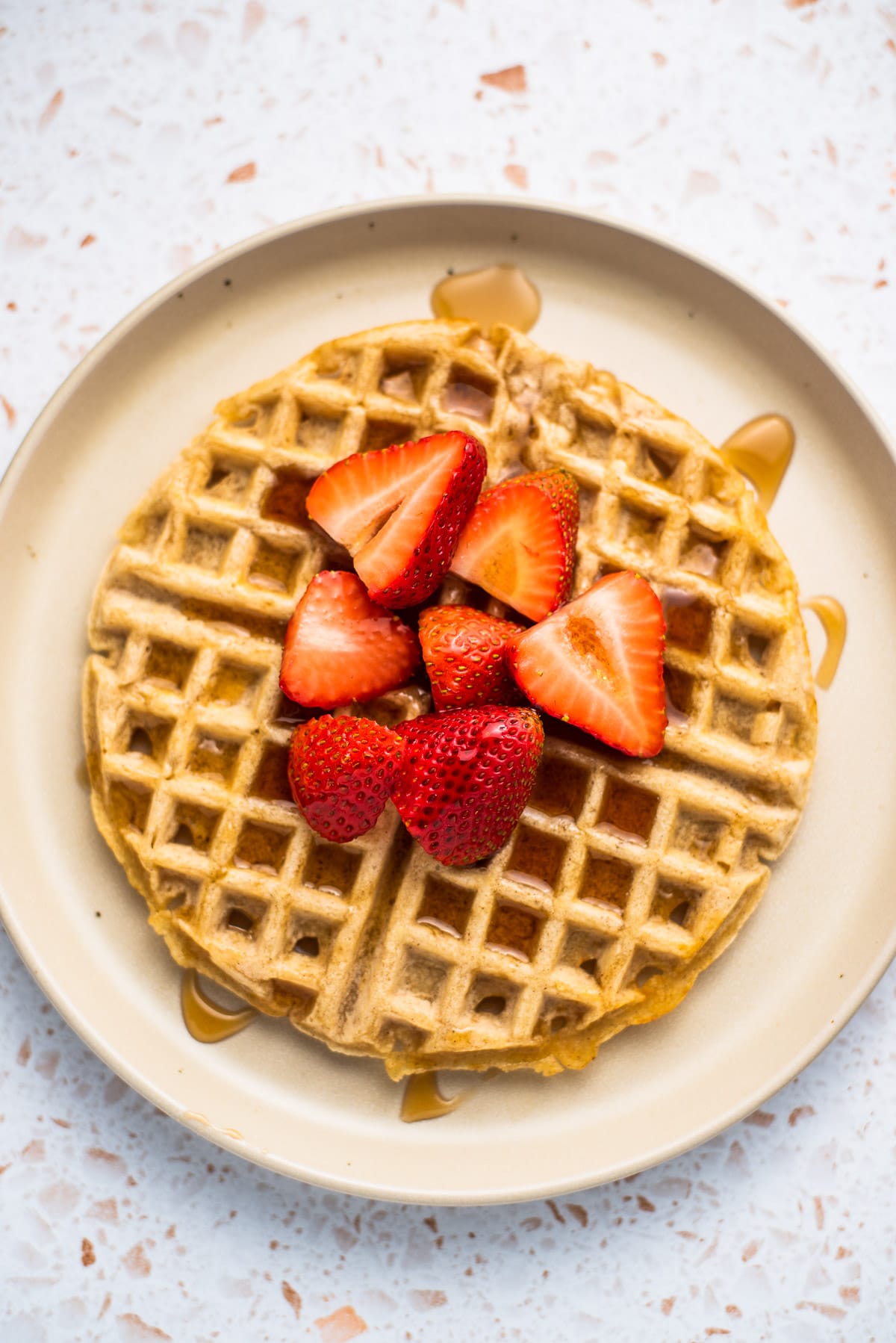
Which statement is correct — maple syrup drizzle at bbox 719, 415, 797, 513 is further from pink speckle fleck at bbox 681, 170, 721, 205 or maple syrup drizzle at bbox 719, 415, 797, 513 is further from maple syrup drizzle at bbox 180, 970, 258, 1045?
maple syrup drizzle at bbox 180, 970, 258, 1045

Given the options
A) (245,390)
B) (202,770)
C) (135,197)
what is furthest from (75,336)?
(202,770)

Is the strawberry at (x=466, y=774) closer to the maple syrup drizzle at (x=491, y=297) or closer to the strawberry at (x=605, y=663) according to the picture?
the strawberry at (x=605, y=663)

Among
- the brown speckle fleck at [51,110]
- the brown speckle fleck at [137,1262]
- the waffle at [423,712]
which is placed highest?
the brown speckle fleck at [51,110]

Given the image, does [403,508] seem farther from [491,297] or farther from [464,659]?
[491,297]

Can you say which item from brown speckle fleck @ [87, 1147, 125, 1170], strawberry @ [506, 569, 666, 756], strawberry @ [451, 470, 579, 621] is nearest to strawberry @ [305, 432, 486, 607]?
strawberry @ [451, 470, 579, 621]

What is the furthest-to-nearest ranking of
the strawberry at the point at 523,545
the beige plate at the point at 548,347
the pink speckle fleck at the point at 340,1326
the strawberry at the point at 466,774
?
the pink speckle fleck at the point at 340,1326
the beige plate at the point at 548,347
the strawberry at the point at 523,545
the strawberry at the point at 466,774

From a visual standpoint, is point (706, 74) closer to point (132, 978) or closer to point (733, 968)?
point (733, 968)

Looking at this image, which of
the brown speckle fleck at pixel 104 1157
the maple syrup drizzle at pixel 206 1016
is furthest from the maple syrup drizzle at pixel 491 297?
the brown speckle fleck at pixel 104 1157
